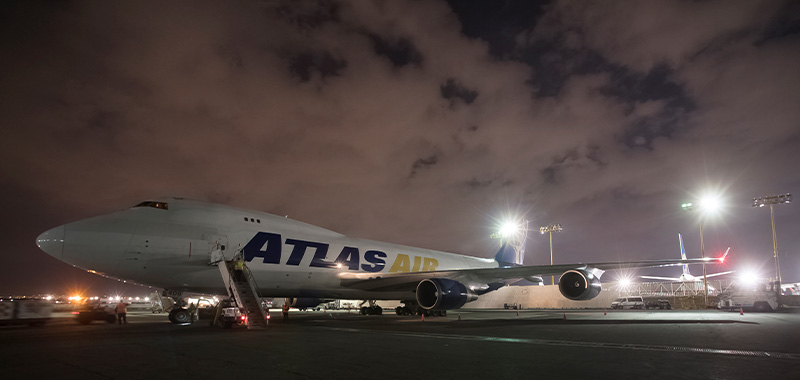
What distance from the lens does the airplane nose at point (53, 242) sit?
1518cm

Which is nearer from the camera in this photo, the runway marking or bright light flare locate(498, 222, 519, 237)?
the runway marking

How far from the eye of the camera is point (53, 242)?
15.2 metres

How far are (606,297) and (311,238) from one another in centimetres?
4603

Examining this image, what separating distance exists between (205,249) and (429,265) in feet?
51.8

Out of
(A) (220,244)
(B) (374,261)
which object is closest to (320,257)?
(B) (374,261)

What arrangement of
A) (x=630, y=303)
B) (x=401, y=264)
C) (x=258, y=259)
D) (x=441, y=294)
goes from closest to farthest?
1. (x=441, y=294)
2. (x=258, y=259)
3. (x=401, y=264)
4. (x=630, y=303)

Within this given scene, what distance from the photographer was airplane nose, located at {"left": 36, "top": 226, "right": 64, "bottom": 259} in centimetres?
1518

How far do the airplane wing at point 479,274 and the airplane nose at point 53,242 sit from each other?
11779 millimetres

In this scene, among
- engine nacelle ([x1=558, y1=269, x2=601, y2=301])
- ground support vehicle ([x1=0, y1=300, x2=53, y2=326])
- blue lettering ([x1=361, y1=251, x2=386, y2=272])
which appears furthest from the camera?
blue lettering ([x1=361, y1=251, x2=386, y2=272])

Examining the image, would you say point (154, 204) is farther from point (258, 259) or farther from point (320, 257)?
point (320, 257)

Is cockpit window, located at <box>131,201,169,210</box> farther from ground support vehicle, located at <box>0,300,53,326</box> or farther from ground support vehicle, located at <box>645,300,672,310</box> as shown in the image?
ground support vehicle, located at <box>645,300,672,310</box>

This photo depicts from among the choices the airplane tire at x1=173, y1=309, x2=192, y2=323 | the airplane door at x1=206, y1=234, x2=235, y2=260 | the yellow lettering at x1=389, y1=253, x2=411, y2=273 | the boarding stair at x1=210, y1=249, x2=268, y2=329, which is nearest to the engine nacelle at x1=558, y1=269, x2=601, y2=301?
the yellow lettering at x1=389, y1=253, x2=411, y2=273

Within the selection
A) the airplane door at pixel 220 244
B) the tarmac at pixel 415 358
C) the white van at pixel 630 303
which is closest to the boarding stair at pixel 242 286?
the airplane door at pixel 220 244

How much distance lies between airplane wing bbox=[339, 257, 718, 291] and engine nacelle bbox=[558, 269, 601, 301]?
0.35 m
